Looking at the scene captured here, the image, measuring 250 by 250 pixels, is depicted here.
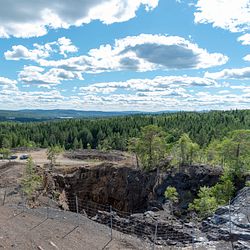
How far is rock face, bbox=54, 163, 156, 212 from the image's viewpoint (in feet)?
190

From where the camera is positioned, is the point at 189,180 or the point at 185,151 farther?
the point at 185,151

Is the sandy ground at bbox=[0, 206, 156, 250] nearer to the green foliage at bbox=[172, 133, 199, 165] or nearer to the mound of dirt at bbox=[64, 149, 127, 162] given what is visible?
the green foliage at bbox=[172, 133, 199, 165]

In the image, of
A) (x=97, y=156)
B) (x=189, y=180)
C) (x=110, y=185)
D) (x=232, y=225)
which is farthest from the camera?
(x=97, y=156)

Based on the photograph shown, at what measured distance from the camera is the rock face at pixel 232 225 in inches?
839

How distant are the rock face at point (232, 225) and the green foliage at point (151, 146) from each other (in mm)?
28096

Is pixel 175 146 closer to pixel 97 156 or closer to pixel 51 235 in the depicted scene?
pixel 97 156

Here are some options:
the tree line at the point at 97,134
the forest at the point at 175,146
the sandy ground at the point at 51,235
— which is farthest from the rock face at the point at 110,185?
the tree line at the point at 97,134

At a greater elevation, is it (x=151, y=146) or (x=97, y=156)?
(x=151, y=146)

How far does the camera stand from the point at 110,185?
201 feet

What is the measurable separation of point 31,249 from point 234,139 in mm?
35287

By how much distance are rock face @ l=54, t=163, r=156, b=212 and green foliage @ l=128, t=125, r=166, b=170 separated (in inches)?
77.5

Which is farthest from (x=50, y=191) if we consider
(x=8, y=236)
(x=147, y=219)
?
(x=8, y=236)

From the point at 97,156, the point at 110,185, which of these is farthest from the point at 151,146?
the point at 97,156

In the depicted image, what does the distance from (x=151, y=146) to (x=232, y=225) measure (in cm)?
3446
